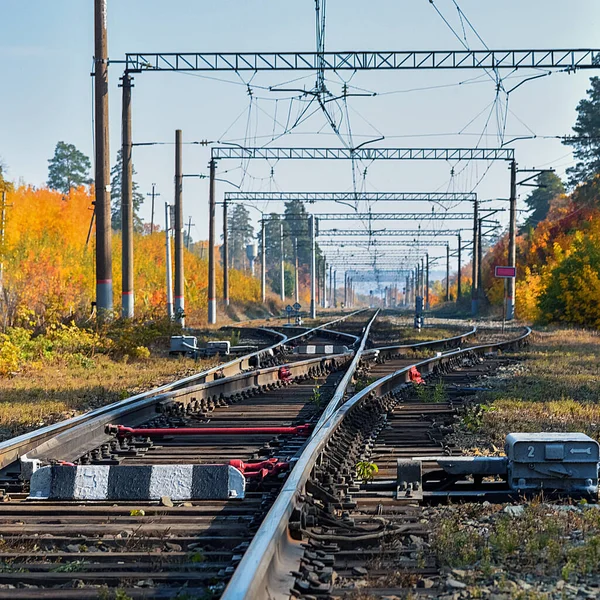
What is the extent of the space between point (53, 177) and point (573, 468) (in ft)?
382

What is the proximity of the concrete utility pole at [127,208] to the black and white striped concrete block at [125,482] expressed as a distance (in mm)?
20303

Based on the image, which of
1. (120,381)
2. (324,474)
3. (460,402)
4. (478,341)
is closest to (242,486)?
(324,474)

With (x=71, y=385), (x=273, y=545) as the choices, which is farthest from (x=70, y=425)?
(x=71, y=385)

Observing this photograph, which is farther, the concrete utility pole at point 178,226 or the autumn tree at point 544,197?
the autumn tree at point 544,197

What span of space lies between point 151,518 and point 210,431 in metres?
3.47

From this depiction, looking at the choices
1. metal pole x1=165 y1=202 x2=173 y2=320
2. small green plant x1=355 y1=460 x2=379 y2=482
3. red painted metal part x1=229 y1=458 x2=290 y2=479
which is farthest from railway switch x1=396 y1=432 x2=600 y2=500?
metal pole x1=165 y1=202 x2=173 y2=320

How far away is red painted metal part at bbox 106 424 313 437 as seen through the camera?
28.8 ft

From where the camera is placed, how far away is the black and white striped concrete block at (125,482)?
20.7ft

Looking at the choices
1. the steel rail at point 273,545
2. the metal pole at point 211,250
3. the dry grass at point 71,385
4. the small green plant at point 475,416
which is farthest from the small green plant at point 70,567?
the metal pole at point 211,250

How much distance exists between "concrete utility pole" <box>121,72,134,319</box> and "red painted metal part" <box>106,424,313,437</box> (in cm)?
1763

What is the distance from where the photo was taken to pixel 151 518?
5.72 metres

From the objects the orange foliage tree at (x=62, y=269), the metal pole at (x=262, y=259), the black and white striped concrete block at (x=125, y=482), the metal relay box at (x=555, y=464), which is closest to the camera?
the black and white striped concrete block at (x=125, y=482)

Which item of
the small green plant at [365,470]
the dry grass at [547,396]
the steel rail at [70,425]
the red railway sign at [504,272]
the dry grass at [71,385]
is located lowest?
the dry grass at [71,385]

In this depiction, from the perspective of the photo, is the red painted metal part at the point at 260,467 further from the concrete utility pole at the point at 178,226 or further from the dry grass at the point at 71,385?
the concrete utility pole at the point at 178,226
